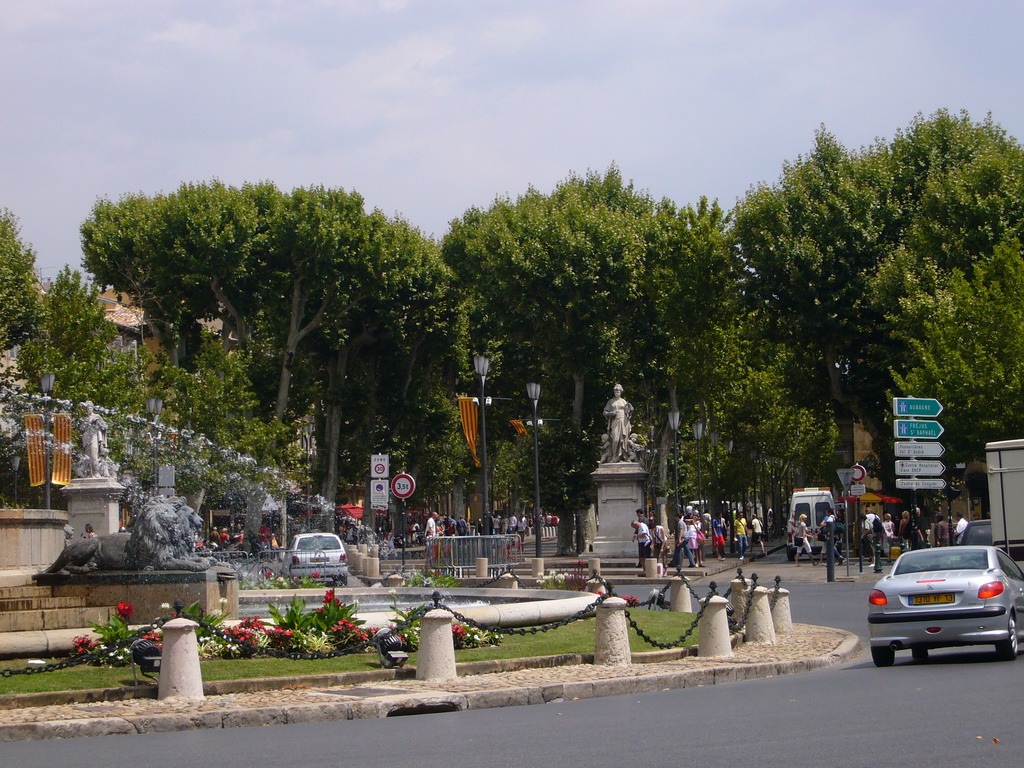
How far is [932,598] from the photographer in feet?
50.2

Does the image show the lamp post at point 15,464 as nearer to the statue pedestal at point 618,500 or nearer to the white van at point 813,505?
the statue pedestal at point 618,500

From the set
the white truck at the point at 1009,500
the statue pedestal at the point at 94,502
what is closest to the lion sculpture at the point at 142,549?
the white truck at the point at 1009,500

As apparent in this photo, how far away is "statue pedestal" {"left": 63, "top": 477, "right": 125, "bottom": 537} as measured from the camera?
3984 cm

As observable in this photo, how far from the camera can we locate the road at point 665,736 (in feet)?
29.1

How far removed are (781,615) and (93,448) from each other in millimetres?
26967

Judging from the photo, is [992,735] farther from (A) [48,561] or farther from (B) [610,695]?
(A) [48,561]

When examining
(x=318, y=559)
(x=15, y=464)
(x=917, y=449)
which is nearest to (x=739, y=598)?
(x=917, y=449)

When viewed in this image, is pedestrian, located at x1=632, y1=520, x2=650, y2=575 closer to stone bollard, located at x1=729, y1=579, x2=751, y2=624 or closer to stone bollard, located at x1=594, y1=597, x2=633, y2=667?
stone bollard, located at x1=729, y1=579, x2=751, y2=624

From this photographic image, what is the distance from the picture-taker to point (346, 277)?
179ft

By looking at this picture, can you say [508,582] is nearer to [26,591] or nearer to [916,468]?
[916,468]

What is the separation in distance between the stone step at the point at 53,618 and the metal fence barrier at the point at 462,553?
18.7m

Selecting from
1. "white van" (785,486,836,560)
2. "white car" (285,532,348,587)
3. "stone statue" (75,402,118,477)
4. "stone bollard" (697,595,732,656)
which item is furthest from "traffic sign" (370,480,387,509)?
"white van" (785,486,836,560)

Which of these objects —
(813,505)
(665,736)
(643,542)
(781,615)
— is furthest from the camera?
(813,505)

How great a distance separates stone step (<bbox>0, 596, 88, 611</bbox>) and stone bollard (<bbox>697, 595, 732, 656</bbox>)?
7164 mm
